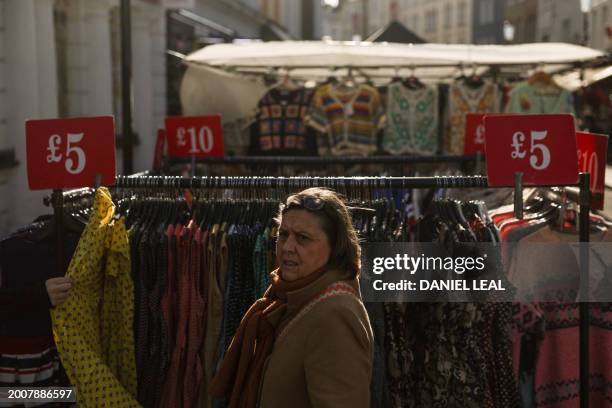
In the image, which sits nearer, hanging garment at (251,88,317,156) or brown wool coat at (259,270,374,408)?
brown wool coat at (259,270,374,408)

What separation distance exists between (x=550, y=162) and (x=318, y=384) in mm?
1578

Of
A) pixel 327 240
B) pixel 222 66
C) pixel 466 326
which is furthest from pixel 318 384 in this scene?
pixel 222 66

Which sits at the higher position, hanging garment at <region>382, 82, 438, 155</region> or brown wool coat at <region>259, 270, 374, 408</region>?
hanging garment at <region>382, 82, 438, 155</region>

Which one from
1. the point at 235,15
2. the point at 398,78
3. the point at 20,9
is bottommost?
the point at 398,78

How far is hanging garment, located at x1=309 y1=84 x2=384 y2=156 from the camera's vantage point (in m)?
8.66

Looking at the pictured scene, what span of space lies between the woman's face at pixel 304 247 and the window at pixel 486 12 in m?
61.5

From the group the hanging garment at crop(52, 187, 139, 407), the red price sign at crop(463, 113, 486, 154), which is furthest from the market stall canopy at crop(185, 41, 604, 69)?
the hanging garment at crop(52, 187, 139, 407)

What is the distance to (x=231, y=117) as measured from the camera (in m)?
8.70

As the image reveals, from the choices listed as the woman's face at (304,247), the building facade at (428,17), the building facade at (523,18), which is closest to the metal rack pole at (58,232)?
the woman's face at (304,247)

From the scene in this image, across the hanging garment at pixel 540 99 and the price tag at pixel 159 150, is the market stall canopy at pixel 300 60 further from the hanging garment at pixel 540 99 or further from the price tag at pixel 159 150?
the price tag at pixel 159 150

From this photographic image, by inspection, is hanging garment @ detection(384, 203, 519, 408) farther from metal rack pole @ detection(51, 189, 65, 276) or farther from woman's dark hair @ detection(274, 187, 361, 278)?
metal rack pole @ detection(51, 189, 65, 276)

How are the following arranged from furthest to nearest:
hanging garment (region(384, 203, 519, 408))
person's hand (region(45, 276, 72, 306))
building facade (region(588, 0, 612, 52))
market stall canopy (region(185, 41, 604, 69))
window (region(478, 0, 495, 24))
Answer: window (region(478, 0, 495, 24))
building facade (region(588, 0, 612, 52))
market stall canopy (region(185, 41, 604, 69))
hanging garment (region(384, 203, 519, 408))
person's hand (region(45, 276, 72, 306))

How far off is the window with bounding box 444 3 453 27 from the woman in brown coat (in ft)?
223

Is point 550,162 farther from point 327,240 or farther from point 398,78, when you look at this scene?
point 398,78
